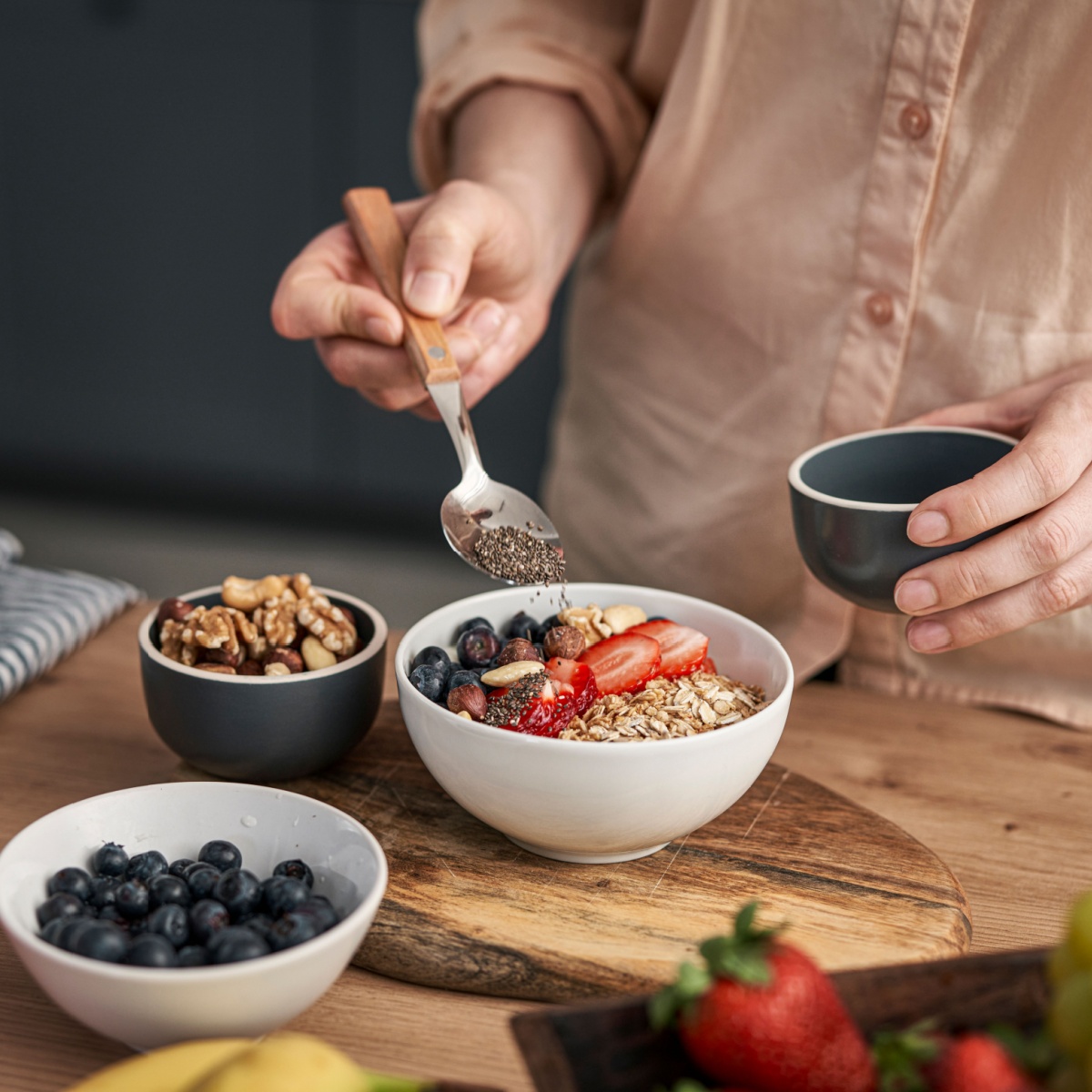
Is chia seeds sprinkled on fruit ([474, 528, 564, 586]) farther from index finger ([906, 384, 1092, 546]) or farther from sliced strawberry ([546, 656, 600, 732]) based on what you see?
index finger ([906, 384, 1092, 546])

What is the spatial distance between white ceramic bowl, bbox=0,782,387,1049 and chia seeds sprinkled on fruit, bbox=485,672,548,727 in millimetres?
141

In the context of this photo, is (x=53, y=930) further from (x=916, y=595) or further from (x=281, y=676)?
(x=916, y=595)

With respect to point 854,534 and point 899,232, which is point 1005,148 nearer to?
point 899,232

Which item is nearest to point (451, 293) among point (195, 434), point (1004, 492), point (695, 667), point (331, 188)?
point (695, 667)

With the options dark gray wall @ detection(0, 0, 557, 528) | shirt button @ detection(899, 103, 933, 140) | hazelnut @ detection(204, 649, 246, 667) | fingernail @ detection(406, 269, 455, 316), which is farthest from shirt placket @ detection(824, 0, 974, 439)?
dark gray wall @ detection(0, 0, 557, 528)

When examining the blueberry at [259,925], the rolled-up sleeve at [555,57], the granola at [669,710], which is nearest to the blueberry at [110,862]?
the blueberry at [259,925]

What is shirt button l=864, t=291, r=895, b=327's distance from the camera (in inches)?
49.1

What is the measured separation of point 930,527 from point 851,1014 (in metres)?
0.42

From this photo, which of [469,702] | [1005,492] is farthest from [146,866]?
[1005,492]

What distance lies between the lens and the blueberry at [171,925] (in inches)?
27.5

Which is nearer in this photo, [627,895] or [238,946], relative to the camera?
[238,946]

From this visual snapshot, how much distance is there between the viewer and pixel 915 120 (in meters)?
1.18

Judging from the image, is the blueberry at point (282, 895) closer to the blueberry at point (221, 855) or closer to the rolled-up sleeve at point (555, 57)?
the blueberry at point (221, 855)

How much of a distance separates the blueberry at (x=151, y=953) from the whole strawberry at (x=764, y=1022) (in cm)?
29
